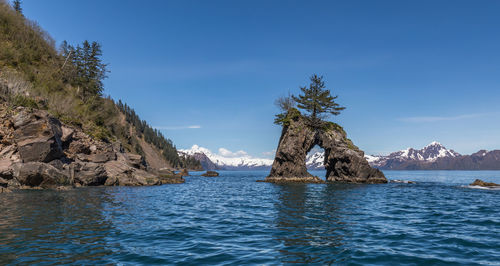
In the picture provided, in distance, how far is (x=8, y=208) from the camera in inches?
639

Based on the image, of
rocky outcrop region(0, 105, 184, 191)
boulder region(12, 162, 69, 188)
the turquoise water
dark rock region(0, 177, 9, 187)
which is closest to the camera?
the turquoise water

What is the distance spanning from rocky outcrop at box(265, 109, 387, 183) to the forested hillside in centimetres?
3283

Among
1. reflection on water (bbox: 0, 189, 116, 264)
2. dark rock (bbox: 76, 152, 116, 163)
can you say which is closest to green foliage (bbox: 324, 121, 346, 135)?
dark rock (bbox: 76, 152, 116, 163)

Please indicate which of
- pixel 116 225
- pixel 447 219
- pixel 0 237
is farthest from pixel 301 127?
pixel 0 237

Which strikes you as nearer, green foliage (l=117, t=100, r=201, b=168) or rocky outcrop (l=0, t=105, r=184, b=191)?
rocky outcrop (l=0, t=105, r=184, b=191)

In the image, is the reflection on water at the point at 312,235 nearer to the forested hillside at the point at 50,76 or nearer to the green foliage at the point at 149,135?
the forested hillside at the point at 50,76

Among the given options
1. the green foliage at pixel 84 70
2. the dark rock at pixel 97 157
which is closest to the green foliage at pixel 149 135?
the green foliage at pixel 84 70

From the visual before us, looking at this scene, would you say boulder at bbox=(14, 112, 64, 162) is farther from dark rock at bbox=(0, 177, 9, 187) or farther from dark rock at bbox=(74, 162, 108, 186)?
dark rock at bbox=(74, 162, 108, 186)

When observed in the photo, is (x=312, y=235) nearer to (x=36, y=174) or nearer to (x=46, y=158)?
(x=36, y=174)

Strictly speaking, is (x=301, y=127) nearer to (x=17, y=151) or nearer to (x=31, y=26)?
(x=17, y=151)

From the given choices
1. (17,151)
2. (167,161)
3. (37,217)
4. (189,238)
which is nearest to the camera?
(189,238)

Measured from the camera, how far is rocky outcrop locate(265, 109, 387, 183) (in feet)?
172

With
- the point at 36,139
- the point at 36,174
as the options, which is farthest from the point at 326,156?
the point at 36,139

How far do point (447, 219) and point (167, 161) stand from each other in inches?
5640
